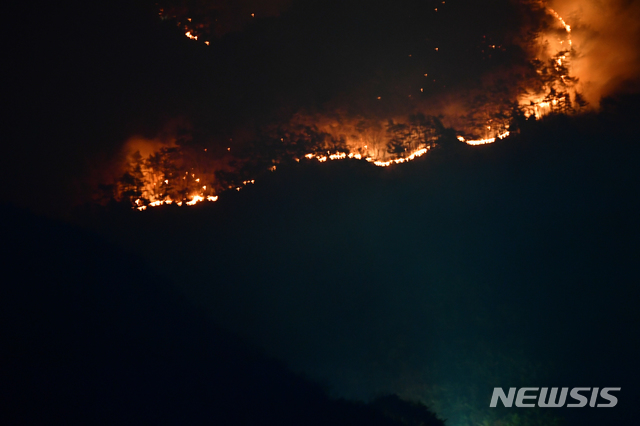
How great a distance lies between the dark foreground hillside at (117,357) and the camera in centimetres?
162

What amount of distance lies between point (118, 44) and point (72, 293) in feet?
4.71

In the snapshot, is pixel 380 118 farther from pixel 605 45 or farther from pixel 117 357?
pixel 117 357

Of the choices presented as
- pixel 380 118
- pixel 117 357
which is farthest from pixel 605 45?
pixel 117 357

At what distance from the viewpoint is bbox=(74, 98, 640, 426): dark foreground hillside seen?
1982 millimetres

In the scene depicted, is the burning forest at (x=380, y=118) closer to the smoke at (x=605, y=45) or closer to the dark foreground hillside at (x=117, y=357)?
the smoke at (x=605, y=45)

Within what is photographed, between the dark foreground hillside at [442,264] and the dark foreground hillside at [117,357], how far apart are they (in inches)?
4.0

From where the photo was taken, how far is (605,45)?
2236 millimetres

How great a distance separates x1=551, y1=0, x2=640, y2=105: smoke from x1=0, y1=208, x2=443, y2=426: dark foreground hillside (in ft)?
7.39

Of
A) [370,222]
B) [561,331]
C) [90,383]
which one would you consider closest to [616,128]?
[561,331]

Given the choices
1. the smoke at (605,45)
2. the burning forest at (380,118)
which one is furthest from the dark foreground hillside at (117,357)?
the smoke at (605,45)

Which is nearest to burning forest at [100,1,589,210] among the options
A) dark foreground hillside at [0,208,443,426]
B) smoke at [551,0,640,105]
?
smoke at [551,0,640,105]

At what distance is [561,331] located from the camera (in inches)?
80.4

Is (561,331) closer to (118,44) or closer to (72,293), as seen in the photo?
Result: (72,293)

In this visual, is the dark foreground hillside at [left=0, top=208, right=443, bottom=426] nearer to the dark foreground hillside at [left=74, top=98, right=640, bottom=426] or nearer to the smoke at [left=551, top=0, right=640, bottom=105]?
the dark foreground hillside at [left=74, top=98, right=640, bottom=426]
